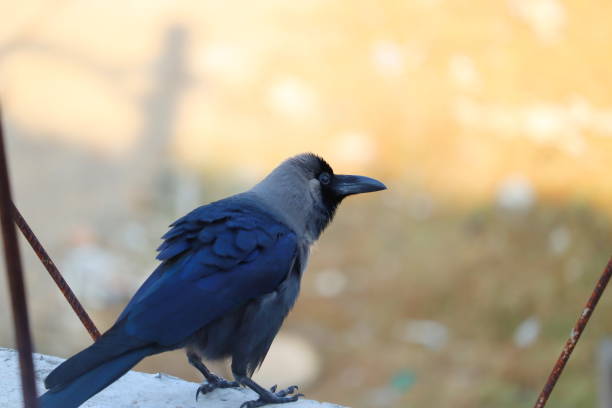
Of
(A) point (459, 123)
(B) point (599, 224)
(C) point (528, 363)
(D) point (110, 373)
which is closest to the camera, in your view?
(D) point (110, 373)

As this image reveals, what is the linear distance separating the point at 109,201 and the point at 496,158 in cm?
278

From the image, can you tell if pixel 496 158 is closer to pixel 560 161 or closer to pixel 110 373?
pixel 560 161

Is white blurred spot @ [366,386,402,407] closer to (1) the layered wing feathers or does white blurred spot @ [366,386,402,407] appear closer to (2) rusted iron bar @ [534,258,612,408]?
(1) the layered wing feathers

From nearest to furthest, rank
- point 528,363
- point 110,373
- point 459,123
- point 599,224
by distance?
point 110,373 < point 528,363 < point 599,224 < point 459,123

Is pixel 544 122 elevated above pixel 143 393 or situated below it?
above

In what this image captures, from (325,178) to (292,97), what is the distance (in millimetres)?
3467

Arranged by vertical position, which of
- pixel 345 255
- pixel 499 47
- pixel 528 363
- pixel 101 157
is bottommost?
pixel 528 363

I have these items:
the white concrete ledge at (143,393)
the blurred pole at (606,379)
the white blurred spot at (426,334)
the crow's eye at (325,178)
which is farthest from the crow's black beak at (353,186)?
the white blurred spot at (426,334)

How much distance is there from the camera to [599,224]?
5887mm

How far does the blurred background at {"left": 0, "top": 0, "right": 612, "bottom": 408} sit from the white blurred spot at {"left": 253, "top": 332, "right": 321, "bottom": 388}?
1 cm

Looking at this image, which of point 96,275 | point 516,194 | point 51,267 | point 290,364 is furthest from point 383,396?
point 51,267

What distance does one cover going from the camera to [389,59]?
652 cm

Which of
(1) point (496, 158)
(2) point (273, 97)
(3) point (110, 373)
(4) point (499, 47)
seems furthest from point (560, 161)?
(3) point (110, 373)

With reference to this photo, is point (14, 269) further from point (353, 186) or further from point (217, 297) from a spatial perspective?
point (353, 186)
